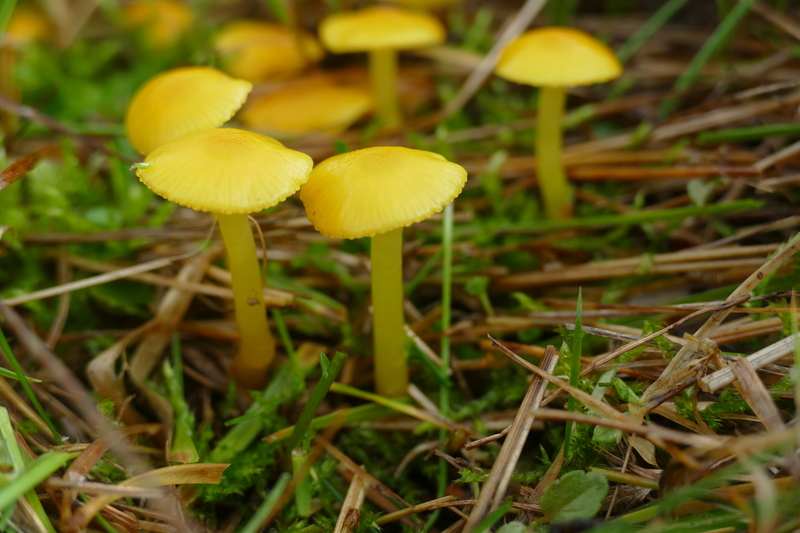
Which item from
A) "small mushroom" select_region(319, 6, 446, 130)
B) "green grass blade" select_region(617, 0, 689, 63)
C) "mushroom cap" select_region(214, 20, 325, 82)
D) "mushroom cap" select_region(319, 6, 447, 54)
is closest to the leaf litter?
"green grass blade" select_region(617, 0, 689, 63)

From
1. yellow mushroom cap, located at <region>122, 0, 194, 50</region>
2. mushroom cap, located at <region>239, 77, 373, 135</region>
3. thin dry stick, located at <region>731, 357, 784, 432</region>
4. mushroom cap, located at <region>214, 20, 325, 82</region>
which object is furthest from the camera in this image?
yellow mushroom cap, located at <region>122, 0, 194, 50</region>

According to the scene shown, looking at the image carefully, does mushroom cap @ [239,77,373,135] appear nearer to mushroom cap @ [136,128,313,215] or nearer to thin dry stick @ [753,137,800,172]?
mushroom cap @ [136,128,313,215]

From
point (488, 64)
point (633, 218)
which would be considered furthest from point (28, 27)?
point (633, 218)

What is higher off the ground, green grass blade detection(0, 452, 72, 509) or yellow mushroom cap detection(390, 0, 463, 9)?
yellow mushroom cap detection(390, 0, 463, 9)

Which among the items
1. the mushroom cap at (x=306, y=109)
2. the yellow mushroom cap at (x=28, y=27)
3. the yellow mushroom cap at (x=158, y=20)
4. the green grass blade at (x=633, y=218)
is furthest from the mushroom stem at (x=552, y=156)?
the yellow mushroom cap at (x=28, y=27)

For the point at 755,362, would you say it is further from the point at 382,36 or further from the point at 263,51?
the point at 263,51

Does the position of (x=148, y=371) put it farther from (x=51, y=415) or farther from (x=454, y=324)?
(x=454, y=324)
